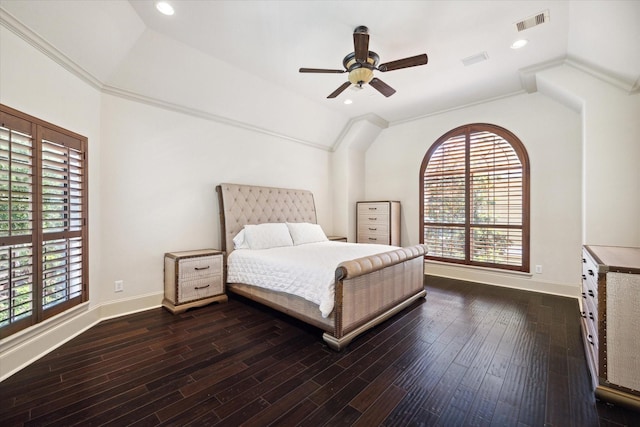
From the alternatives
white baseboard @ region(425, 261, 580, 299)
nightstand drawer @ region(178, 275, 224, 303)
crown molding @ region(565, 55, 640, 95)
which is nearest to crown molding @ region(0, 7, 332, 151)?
nightstand drawer @ region(178, 275, 224, 303)

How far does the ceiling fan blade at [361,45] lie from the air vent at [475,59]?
1463 mm

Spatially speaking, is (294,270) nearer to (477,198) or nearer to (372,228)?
(372,228)

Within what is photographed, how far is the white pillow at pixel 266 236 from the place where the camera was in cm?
360

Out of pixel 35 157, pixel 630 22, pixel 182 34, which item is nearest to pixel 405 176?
pixel 630 22

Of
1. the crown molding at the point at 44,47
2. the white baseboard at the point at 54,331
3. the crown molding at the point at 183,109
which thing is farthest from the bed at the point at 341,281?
the crown molding at the point at 44,47

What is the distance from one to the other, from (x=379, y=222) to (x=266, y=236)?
233 centimetres

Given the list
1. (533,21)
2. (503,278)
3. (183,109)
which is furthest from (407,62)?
(503,278)

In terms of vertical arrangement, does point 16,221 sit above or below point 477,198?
below

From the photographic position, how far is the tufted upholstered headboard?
146 inches

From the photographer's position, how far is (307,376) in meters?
1.89

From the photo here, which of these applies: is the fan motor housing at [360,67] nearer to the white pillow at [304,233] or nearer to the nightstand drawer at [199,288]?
the white pillow at [304,233]

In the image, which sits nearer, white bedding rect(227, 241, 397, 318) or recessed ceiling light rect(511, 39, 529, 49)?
white bedding rect(227, 241, 397, 318)

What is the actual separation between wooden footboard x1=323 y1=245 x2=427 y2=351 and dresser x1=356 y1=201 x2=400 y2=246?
1525 millimetres

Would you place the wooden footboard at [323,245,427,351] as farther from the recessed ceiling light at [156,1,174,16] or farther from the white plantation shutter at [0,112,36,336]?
the recessed ceiling light at [156,1,174,16]
